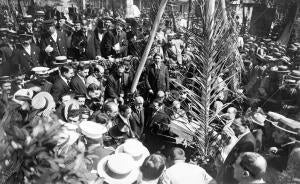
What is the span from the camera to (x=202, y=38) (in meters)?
3.32

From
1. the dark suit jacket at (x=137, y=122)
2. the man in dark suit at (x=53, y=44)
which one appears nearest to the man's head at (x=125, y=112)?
the dark suit jacket at (x=137, y=122)

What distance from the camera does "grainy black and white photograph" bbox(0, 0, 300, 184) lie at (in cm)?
208

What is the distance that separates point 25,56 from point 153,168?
4904 mm

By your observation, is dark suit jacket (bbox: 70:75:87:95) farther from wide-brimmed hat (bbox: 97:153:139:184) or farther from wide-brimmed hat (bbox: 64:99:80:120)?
wide-brimmed hat (bbox: 97:153:139:184)

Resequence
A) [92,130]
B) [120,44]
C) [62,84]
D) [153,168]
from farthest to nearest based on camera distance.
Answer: [120,44] → [62,84] → [92,130] → [153,168]

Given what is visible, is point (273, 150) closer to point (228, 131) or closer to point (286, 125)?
point (286, 125)

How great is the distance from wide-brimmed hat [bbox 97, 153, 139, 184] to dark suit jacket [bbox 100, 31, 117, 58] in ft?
18.1

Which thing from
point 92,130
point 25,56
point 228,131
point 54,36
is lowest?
point 228,131

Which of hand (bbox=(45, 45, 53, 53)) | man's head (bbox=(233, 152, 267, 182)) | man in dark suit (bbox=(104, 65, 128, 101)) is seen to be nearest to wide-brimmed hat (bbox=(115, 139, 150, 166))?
man's head (bbox=(233, 152, 267, 182))

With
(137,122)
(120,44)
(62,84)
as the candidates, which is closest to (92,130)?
(137,122)

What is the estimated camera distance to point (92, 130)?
12.3 feet

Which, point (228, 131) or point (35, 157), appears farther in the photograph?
point (228, 131)

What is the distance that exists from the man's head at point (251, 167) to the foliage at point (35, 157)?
5.67 feet

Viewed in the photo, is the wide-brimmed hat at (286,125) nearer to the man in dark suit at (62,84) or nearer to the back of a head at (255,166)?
the back of a head at (255,166)
